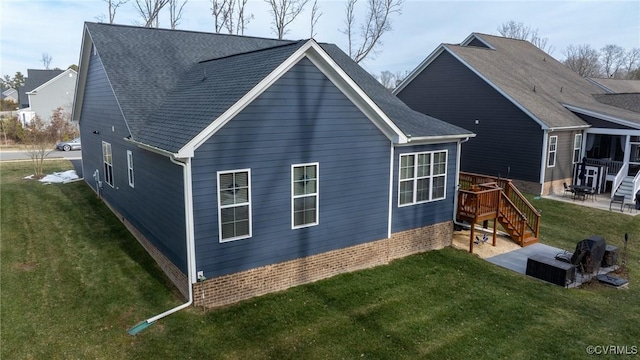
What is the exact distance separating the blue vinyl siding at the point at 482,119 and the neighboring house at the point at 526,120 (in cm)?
5

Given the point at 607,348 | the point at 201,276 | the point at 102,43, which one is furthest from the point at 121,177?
the point at 607,348

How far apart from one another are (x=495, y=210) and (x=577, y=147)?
11483 millimetres

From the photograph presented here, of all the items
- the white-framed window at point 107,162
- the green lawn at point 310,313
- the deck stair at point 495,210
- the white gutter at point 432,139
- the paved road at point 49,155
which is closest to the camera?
the green lawn at point 310,313

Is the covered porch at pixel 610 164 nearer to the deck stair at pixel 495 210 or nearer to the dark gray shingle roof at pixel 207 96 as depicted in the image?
the deck stair at pixel 495 210

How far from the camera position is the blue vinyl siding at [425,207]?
39.4 ft

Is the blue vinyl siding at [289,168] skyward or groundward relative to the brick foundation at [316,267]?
skyward

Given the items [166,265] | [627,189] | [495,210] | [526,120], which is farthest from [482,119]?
[166,265]

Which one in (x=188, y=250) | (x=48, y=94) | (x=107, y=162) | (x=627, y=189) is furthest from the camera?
(x=48, y=94)

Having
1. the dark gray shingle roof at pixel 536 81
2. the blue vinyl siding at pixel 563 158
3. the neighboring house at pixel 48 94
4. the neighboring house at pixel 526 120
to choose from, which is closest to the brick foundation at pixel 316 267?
the neighboring house at pixel 526 120

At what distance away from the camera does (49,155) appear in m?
30.6

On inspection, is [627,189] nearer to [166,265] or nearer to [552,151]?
[552,151]

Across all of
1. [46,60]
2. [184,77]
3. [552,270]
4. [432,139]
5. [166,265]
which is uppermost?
[46,60]

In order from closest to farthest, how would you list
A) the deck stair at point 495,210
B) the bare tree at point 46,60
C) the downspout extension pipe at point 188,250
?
the downspout extension pipe at point 188,250 < the deck stair at point 495,210 < the bare tree at point 46,60

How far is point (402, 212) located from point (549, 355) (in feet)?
17.4
